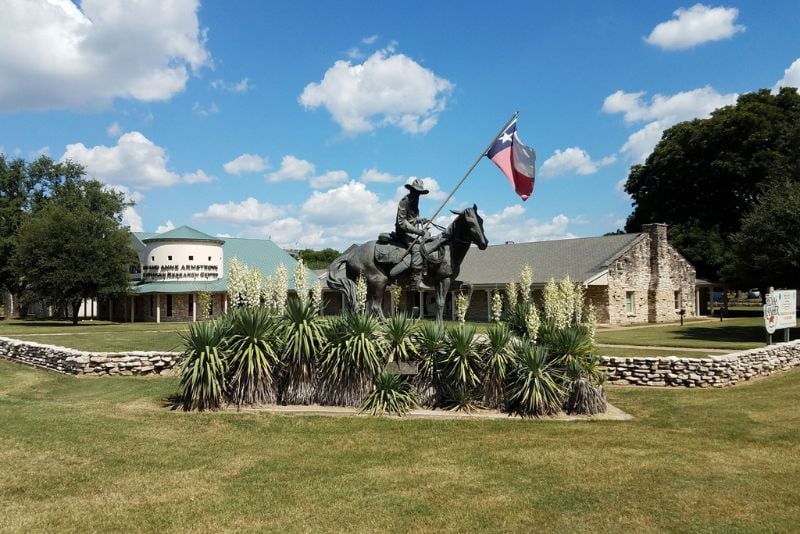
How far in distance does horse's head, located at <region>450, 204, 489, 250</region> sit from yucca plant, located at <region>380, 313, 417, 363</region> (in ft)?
7.77

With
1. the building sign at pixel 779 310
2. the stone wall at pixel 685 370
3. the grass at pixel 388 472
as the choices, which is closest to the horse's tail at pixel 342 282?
the grass at pixel 388 472

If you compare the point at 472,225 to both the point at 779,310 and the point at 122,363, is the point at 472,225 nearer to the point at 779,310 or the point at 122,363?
the point at 122,363

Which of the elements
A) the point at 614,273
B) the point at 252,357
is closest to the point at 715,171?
the point at 614,273

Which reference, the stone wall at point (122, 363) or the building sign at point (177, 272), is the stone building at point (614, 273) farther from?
the stone wall at point (122, 363)

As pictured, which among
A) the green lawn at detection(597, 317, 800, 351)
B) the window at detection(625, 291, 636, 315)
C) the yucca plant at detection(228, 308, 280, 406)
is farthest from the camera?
the window at detection(625, 291, 636, 315)

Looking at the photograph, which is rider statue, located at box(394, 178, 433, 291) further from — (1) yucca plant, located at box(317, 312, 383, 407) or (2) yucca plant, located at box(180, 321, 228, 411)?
(2) yucca plant, located at box(180, 321, 228, 411)

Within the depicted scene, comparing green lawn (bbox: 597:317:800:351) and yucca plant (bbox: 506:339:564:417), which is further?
green lawn (bbox: 597:317:800:351)

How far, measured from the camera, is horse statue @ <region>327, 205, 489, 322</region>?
12875 millimetres

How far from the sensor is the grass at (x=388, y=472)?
20.2 feet

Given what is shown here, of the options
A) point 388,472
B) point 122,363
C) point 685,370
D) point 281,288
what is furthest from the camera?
point 122,363

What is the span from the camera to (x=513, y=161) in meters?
13.7

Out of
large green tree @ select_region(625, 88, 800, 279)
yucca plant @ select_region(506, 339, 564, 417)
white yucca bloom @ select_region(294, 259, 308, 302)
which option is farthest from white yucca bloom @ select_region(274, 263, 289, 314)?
large green tree @ select_region(625, 88, 800, 279)

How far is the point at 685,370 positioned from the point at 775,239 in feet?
45.9

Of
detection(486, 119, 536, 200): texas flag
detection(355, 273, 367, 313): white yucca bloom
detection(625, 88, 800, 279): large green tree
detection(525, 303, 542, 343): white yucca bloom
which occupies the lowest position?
detection(525, 303, 542, 343): white yucca bloom
